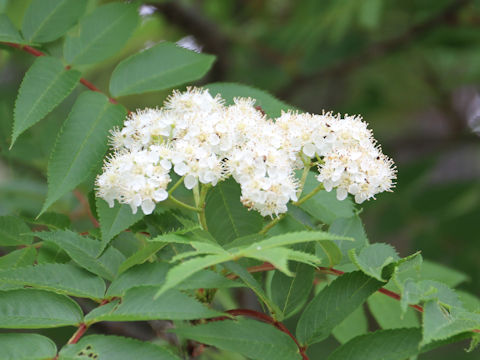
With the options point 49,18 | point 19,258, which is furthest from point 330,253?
point 49,18

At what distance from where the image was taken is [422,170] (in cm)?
307

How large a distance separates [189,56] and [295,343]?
0.81 metres

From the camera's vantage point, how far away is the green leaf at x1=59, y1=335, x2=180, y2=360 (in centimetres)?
103

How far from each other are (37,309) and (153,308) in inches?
9.2

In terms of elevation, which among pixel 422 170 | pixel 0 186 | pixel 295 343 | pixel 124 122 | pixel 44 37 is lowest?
pixel 422 170

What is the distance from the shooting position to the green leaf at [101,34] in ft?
5.19

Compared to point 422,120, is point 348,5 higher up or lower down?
higher up

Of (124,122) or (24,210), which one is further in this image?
(24,210)

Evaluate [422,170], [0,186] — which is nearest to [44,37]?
[0,186]

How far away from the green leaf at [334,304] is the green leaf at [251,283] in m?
0.06

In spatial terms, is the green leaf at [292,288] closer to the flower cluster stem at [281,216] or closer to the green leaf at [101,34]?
the flower cluster stem at [281,216]

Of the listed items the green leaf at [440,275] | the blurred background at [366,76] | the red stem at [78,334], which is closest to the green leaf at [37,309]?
the red stem at [78,334]

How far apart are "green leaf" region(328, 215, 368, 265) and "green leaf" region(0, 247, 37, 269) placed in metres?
0.69

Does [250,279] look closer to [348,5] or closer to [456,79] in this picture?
[348,5]
